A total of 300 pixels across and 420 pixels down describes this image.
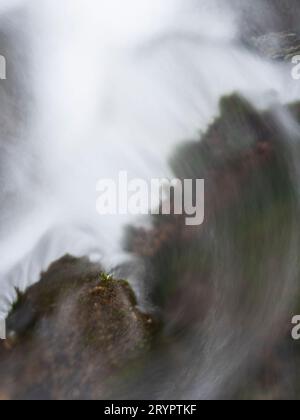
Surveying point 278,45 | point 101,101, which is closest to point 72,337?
point 101,101

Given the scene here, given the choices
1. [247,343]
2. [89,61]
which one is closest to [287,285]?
[247,343]

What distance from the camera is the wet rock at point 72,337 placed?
5.84 meters

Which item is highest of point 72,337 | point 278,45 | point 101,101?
point 278,45

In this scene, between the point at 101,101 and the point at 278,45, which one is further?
the point at 278,45

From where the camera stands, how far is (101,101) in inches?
A: 321

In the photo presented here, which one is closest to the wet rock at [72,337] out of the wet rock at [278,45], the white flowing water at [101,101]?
the white flowing water at [101,101]

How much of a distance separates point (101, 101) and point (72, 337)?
422 cm

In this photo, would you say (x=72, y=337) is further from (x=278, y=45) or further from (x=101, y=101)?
(x=278, y=45)

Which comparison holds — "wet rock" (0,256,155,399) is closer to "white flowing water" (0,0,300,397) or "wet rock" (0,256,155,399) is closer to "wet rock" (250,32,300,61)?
"white flowing water" (0,0,300,397)

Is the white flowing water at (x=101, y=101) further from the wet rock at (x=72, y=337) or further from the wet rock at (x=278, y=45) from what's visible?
the wet rock at (x=72, y=337)

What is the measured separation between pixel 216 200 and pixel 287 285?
5.64ft

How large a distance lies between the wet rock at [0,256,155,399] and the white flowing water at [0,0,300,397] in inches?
19.9

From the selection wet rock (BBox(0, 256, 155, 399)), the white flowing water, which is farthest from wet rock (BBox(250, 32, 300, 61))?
wet rock (BBox(0, 256, 155, 399))

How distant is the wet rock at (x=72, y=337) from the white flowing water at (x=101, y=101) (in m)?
0.51
